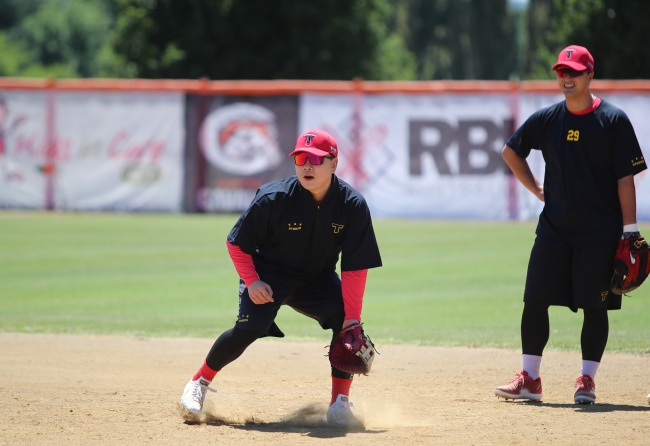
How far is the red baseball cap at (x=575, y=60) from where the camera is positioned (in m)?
5.82

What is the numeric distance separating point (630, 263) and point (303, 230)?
184cm

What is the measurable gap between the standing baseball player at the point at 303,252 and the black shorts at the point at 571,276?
1.11 metres

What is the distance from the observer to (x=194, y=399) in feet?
18.0

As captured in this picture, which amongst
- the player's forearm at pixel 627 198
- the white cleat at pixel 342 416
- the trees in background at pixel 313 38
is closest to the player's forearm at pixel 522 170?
the player's forearm at pixel 627 198

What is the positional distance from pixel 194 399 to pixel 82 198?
16690 millimetres

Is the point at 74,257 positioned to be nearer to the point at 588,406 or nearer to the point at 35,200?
the point at 35,200

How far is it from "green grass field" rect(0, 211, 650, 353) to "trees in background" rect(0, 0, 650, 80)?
7.65 metres

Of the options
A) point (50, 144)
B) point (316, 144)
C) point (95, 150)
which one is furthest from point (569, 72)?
point (50, 144)

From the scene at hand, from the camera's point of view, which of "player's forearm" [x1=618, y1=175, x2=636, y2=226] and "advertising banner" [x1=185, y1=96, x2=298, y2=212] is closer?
"player's forearm" [x1=618, y1=175, x2=636, y2=226]

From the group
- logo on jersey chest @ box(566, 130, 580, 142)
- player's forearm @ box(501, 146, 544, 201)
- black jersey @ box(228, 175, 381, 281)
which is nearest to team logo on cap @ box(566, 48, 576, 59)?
logo on jersey chest @ box(566, 130, 580, 142)

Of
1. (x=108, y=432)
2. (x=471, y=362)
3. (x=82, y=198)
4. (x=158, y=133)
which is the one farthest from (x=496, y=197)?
(x=108, y=432)

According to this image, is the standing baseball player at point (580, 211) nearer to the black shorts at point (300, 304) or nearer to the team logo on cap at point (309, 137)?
the black shorts at point (300, 304)

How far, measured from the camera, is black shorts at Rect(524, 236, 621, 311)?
5.82 m

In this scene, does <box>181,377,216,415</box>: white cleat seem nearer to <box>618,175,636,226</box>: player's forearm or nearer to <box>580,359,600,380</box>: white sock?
<box>580,359,600,380</box>: white sock
